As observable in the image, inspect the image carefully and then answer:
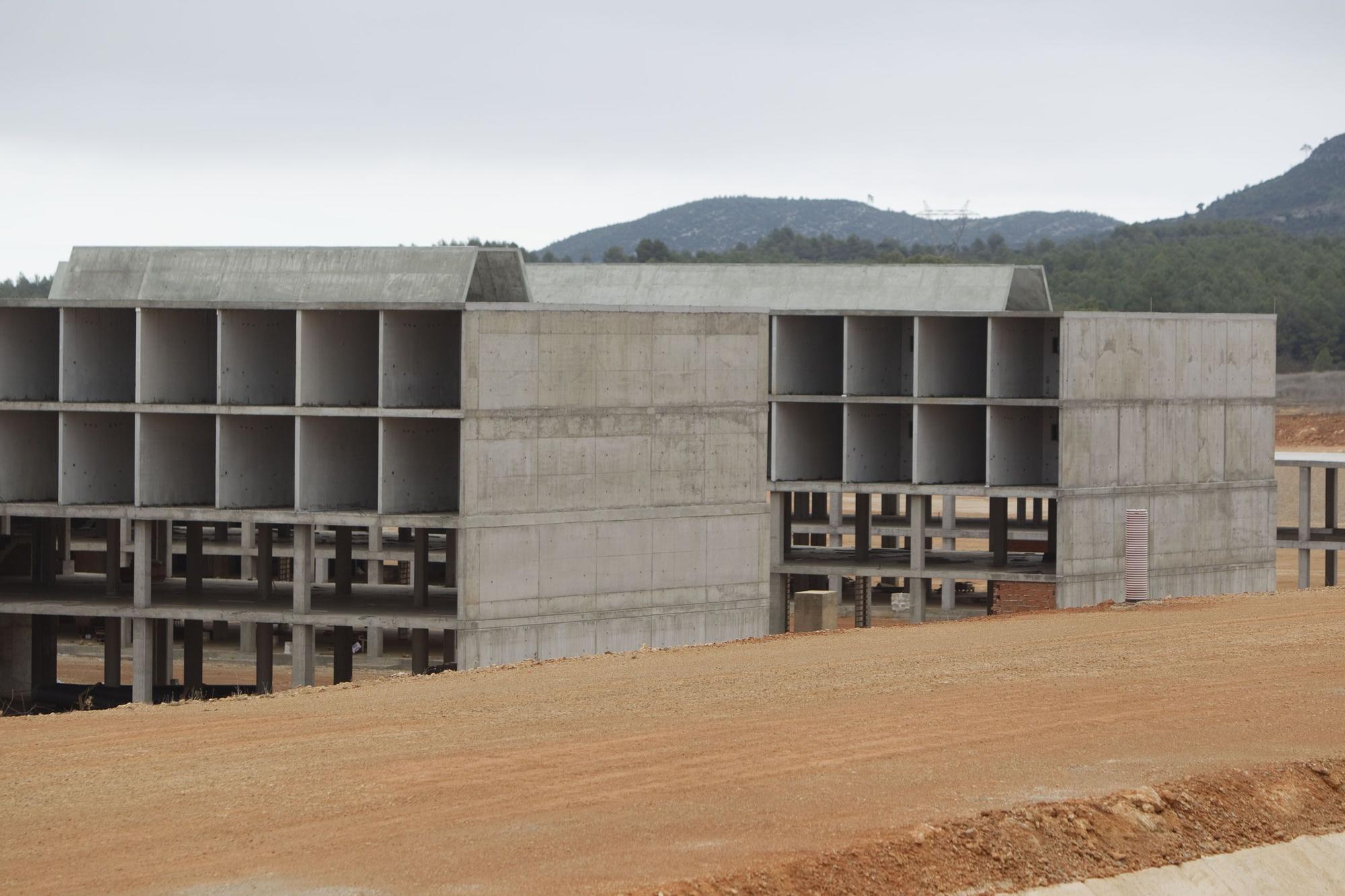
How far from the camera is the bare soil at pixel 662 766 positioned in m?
11.9

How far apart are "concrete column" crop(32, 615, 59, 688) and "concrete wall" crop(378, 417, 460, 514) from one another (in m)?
10.3

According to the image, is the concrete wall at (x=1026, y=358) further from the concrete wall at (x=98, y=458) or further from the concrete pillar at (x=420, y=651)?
the concrete wall at (x=98, y=458)

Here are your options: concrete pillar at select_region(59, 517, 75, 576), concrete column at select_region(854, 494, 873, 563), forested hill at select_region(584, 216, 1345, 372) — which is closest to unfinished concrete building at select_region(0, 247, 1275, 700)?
concrete pillar at select_region(59, 517, 75, 576)

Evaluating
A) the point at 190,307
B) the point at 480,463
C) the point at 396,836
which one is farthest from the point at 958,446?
the point at 396,836

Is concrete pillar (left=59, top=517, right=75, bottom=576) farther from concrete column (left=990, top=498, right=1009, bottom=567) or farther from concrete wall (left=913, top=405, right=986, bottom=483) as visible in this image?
concrete column (left=990, top=498, right=1009, bottom=567)

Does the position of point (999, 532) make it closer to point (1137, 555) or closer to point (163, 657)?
point (1137, 555)

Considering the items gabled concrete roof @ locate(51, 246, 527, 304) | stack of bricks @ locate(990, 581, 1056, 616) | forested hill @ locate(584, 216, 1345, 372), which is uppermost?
forested hill @ locate(584, 216, 1345, 372)

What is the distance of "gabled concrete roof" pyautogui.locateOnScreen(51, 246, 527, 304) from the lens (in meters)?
28.4

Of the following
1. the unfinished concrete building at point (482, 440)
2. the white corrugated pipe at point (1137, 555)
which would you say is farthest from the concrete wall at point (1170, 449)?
the white corrugated pipe at point (1137, 555)

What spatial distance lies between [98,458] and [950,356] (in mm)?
17838

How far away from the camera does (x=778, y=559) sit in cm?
3772

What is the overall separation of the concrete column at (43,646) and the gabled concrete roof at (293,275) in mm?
7849

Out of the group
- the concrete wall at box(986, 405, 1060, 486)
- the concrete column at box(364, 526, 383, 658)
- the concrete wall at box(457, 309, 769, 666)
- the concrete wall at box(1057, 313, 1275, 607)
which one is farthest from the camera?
the concrete column at box(364, 526, 383, 658)

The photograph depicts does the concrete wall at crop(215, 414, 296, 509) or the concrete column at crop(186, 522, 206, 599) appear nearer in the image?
the concrete wall at crop(215, 414, 296, 509)
